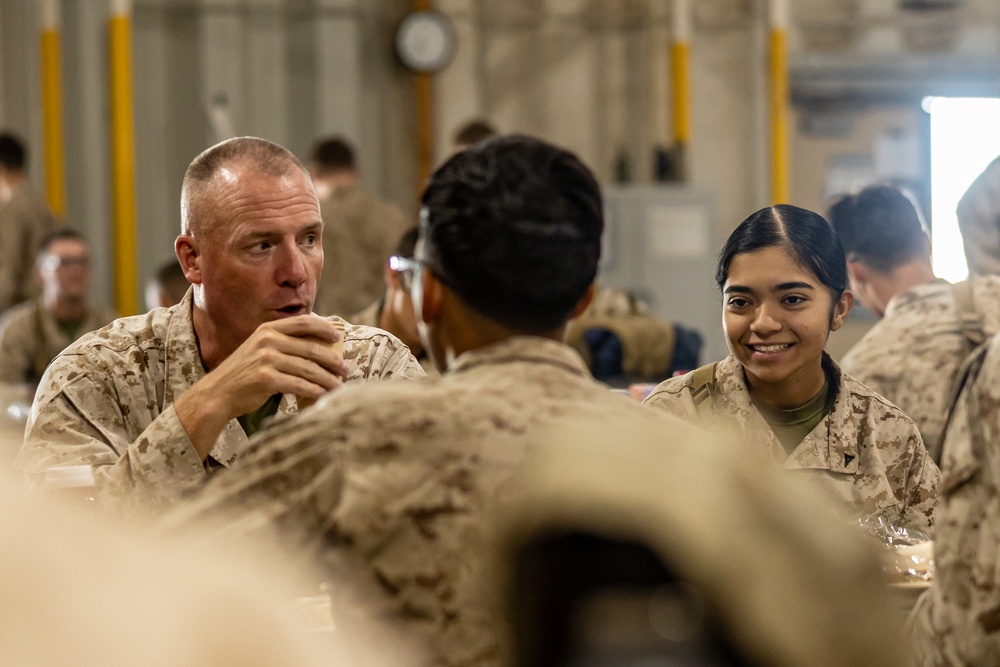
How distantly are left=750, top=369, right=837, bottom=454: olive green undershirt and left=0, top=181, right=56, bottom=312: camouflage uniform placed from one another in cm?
532

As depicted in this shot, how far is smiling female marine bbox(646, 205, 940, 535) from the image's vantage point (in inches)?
104

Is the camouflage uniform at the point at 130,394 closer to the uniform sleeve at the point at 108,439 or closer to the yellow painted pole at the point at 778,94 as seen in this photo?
the uniform sleeve at the point at 108,439

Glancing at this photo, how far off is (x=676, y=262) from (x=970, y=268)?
4.42 meters

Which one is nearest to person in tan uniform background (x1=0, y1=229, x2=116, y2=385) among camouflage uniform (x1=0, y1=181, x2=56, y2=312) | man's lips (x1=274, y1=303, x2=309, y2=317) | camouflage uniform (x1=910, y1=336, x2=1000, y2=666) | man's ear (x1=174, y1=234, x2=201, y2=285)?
camouflage uniform (x1=0, y1=181, x2=56, y2=312)

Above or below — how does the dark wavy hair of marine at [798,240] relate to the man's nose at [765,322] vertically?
above

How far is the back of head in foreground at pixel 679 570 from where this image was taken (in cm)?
121

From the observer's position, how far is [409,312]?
12.8ft

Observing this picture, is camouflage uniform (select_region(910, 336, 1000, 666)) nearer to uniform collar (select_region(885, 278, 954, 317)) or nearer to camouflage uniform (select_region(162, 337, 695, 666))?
camouflage uniform (select_region(162, 337, 695, 666))

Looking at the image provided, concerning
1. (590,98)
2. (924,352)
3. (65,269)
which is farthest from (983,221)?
(590,98)

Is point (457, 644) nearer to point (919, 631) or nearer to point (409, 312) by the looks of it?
point (919, 631)

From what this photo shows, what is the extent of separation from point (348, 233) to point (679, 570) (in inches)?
218

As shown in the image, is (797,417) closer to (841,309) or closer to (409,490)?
(841,309)

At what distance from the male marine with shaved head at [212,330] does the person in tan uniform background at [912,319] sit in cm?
157

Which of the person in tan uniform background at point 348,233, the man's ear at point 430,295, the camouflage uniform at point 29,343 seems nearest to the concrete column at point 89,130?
the camouflage uniform at point 29,343
